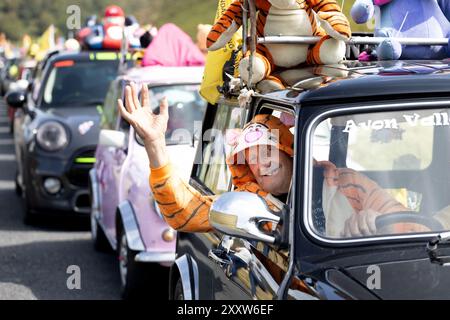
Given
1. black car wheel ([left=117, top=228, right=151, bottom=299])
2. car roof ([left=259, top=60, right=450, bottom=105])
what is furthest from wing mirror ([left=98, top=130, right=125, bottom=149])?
car roof ([left=259, top=60, right=450, bottom=105])

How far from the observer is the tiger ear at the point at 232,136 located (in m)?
4.30

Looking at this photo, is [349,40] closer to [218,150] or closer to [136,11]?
[218,150]

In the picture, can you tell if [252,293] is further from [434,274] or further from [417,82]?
[417,82]

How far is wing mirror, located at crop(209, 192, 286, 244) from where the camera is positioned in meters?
3.45

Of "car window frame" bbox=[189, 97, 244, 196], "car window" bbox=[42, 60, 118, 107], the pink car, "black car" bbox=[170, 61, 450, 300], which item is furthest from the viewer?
"car window" bbox=[42, 60, 118, 107]

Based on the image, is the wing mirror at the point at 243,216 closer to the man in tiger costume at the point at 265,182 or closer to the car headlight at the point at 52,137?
the man in tiger costume at the point at 265,182

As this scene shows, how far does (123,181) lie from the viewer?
25.3 feet

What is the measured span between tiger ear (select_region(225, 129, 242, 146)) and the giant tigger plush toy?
0.24 metres

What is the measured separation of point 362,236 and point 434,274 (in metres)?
0.34

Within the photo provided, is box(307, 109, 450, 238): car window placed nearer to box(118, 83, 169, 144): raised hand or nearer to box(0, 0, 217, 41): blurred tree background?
box(118, 83, 169, 144): raised hand

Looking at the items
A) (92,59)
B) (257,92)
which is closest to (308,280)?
(257,92)

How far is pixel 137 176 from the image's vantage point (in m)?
7.45

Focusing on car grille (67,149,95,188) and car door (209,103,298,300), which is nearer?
car door (209,103,298,300)
